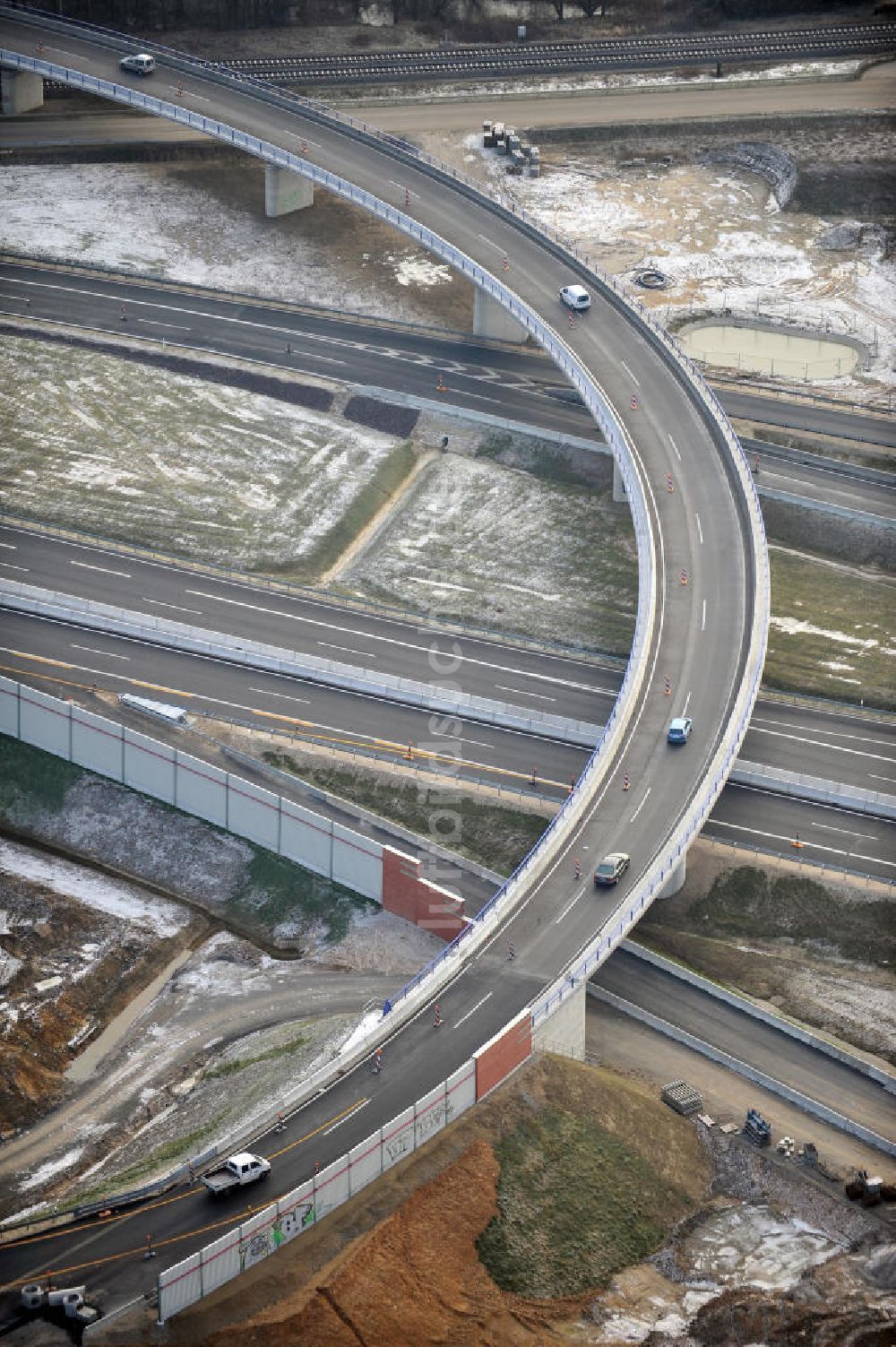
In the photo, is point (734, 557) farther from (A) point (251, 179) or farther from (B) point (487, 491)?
(A) point (251, 179)

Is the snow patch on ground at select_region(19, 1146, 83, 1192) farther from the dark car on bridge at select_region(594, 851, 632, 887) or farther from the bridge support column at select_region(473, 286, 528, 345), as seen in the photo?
the bridge support column at select_region(473, 286, 528, 345)

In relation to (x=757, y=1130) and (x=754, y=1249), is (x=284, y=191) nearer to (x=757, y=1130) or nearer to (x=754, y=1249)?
(x=757, y=1130)

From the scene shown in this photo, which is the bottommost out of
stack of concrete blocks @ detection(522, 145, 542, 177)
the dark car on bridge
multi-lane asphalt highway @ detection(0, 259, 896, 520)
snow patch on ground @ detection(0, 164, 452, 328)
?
the dark car on bridge

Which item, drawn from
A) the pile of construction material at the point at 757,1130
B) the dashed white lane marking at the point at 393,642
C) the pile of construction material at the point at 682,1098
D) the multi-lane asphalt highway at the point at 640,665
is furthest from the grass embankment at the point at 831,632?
the pile of construction material at the point at 757,1130

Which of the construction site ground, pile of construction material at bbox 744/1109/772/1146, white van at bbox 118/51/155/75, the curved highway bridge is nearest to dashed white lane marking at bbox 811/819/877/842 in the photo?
the curved highway bridge

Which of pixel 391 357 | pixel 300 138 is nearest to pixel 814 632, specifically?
pixel 391 357

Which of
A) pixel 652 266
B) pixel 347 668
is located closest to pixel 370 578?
pixel 347 668
